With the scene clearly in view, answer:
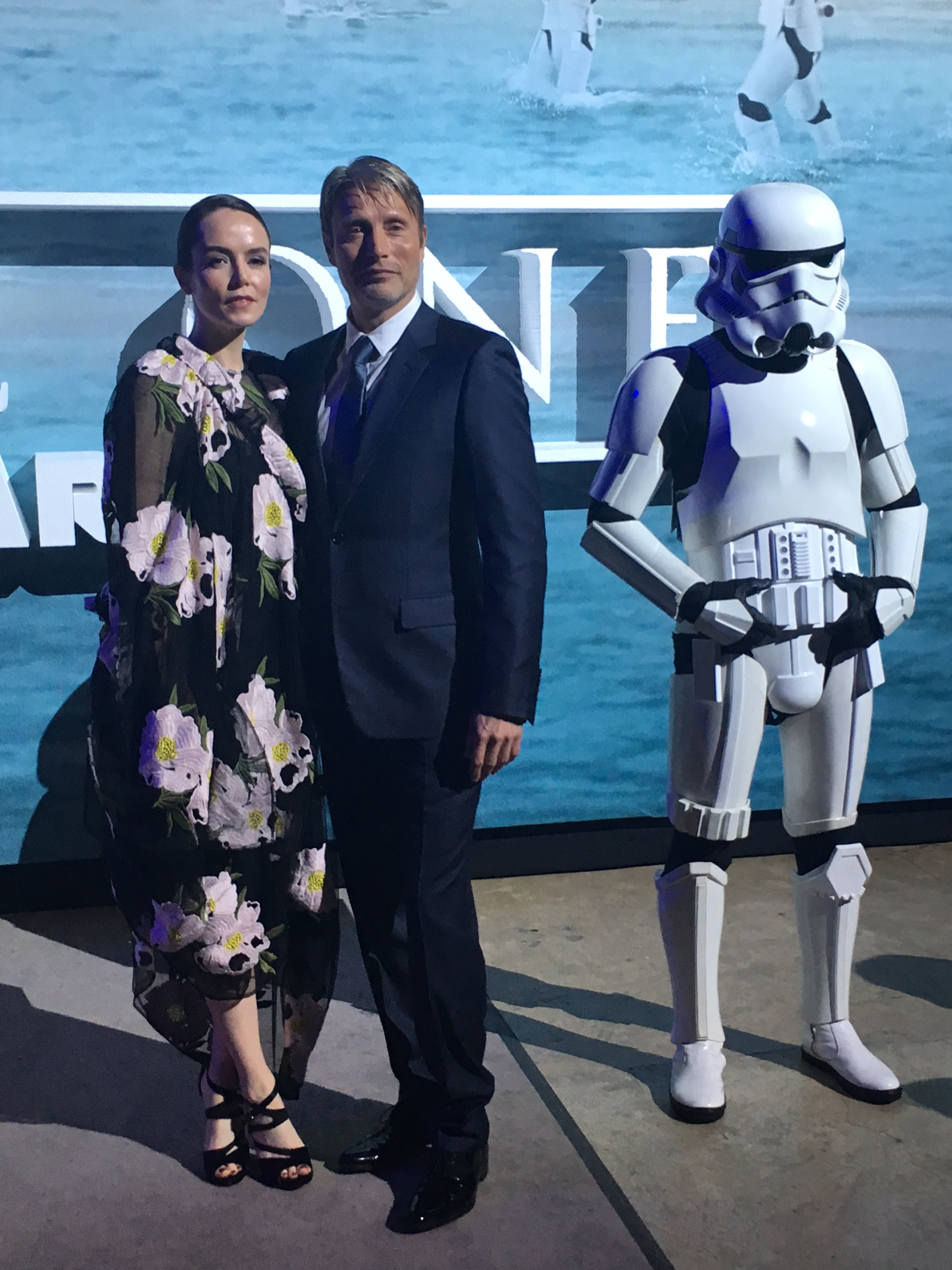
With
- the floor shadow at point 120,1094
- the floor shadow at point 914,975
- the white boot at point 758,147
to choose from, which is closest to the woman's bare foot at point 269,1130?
the floor shadow at point 120,1094

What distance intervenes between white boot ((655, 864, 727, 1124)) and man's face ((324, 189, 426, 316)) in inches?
49.9

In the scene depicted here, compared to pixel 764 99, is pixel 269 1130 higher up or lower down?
lower down

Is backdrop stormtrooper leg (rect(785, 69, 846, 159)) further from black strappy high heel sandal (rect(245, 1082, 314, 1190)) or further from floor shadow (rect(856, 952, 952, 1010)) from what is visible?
black strappy high heel sandal (rect(245, 1082, 314, 1190))

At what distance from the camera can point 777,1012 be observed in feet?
9.33

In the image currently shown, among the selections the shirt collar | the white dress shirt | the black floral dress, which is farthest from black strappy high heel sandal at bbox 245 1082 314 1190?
the shirt collar

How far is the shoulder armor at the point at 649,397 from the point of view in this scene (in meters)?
2.28

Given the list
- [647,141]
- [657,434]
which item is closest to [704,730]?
[657,434]

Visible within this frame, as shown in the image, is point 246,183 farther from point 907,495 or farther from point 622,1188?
point 622,1188

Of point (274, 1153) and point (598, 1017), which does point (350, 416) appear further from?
point (598, 1017)

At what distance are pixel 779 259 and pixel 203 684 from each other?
4.27 ft

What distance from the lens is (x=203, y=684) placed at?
6.49 feet

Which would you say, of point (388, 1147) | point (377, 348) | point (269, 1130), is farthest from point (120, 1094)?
point (377, 348)

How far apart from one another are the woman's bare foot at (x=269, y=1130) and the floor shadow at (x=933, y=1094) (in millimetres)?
1254

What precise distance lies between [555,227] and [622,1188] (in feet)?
8.74
